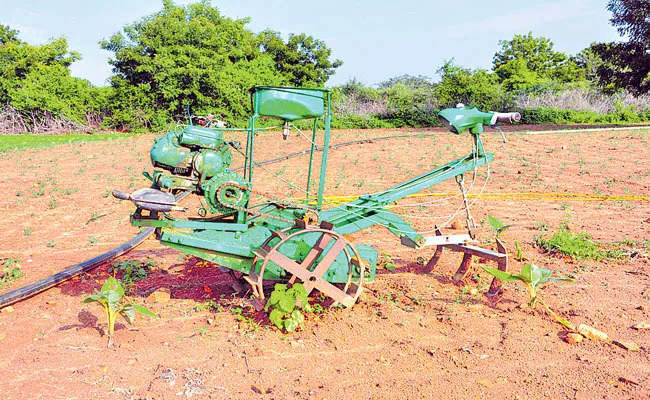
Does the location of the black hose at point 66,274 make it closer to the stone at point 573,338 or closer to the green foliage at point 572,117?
the stone at point 573,338

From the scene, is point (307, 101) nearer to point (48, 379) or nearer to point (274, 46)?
point (48, 379)

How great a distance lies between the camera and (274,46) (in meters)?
30.6

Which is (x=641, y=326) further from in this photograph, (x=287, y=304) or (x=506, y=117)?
(x=287, y=304)

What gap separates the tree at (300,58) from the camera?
99.6ft

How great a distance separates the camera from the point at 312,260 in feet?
13.3

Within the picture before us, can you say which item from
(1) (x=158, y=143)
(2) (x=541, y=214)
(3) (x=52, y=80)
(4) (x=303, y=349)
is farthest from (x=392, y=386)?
(3) (x=52, y=80)

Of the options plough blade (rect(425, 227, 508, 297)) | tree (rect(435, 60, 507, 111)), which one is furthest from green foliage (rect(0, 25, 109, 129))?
plough blade (rect(425, 227, 508, 297))

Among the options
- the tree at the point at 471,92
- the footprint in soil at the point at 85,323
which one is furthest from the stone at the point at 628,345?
the tree at the point at 471,92

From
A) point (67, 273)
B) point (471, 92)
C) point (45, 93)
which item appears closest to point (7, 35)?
point (45, 93)

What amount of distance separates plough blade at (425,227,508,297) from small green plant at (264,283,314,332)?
1.16 meters

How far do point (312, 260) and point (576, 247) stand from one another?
3.28 m

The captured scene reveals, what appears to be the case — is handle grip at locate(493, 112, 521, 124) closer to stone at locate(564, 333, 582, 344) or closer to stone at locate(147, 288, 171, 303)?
stone at locate(564, 333, 582, 344)

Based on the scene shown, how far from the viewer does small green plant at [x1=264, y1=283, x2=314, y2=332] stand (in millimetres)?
3908

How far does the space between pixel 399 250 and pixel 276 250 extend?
7.95 ft
